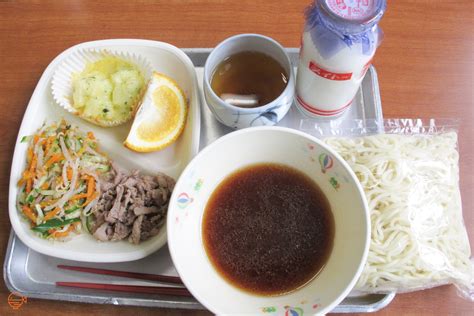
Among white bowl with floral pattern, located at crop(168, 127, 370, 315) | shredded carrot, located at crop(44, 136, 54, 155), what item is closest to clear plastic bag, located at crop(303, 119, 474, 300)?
white bowl with floral pattern, located at crop(168, 127, 370, 315)

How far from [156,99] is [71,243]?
0.53 meters

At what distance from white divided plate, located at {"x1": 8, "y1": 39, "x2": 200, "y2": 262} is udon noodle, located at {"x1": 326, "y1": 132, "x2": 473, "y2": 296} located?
534 millimetres

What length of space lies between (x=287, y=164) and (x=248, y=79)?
0.36 metres

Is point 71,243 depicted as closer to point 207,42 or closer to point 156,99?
point 156,99

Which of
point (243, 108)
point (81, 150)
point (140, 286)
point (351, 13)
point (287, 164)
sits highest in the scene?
point (351, 13)

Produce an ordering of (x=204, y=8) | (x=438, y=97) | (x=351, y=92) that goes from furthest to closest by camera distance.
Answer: (x=204, y=8) → (x=438, y=97) → (x=351, y=92)

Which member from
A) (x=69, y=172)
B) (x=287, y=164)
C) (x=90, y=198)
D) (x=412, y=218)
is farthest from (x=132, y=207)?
(x=412, y=218)

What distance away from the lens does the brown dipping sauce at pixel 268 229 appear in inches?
41.6

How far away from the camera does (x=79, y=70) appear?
144 cm

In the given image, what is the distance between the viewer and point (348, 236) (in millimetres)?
1004

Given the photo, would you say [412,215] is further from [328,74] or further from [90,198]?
[90,198]

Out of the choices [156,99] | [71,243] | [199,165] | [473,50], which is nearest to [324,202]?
[199,165]

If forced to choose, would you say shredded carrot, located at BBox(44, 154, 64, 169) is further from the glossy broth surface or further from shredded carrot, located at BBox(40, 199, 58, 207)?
the glossy broth surface

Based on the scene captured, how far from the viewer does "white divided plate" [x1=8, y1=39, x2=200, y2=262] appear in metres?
1.18
